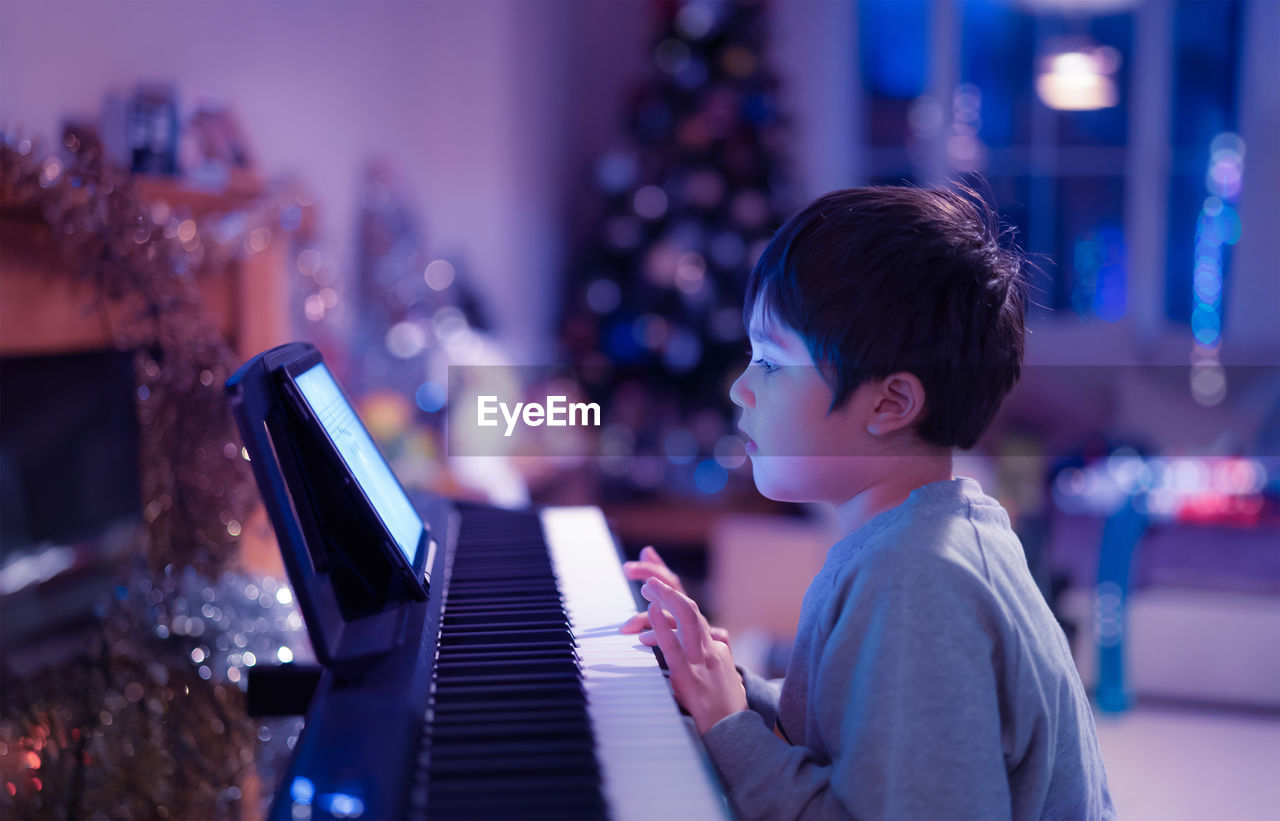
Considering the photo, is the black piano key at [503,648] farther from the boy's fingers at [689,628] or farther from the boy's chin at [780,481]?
the boy's chin at [780,481]

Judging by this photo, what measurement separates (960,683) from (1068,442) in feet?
13.8

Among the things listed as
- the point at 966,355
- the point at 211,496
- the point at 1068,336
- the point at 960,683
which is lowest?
the point at 1068,336

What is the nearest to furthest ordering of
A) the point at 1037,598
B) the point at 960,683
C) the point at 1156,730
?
the point at 960,683 → the point at 1037,598 → the point at 1156,730

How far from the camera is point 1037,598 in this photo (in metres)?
0.89

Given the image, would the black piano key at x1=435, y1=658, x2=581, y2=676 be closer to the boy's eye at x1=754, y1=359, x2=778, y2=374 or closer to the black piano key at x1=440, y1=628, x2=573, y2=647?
the black piano key at x1=440, y1=628, x2=573, y2=647

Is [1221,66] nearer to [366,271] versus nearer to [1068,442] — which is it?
[1068,442]

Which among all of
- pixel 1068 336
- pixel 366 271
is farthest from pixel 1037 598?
pixel 1068 336

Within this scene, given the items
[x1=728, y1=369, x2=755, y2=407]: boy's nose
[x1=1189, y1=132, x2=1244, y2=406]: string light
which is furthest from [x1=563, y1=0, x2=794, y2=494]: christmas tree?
[x1=728, y1=369, x2=755, y2=407]: boy's nose

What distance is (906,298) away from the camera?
88 centimetres

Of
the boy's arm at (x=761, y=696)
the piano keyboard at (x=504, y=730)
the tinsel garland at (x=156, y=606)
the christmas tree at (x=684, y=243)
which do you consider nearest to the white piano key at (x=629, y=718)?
the piano keyboard at (x=504, y=730)

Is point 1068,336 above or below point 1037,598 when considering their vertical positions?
below

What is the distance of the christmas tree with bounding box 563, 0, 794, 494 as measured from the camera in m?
4.91

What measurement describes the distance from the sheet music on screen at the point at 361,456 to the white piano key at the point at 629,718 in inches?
7.7

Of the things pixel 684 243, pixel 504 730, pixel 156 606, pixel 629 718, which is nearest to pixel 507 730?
pixel 504 730
